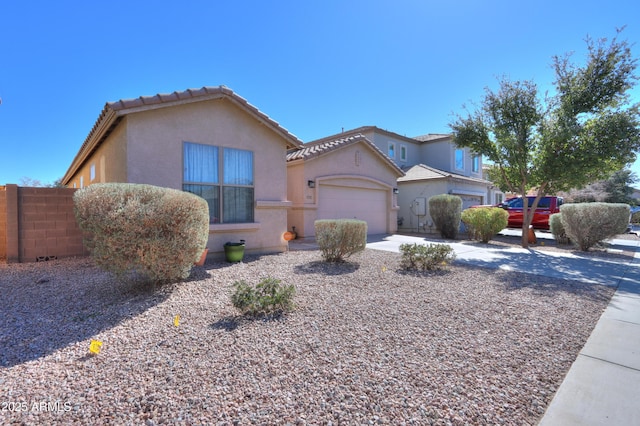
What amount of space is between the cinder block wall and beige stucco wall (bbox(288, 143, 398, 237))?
23.0 ft

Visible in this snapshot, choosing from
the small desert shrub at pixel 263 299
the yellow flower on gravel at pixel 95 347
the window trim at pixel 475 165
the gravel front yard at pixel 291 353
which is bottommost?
the gravel front yard at pixel 291 353

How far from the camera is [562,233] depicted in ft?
38.0

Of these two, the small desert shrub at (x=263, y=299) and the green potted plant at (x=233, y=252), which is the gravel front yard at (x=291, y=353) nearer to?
the small desert shrub at (x=263, y=299)

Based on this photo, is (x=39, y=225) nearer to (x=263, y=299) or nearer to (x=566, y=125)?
(x=263, y=299)

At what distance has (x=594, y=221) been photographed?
9.53 meters

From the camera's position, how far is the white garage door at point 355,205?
1259 centimetres

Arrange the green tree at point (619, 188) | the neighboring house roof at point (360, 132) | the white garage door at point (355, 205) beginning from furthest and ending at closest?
1. the green tree at point (619, 188)
2. the neighboring house roof at point (360, 132)
3. the white garage door at point (355, 205)

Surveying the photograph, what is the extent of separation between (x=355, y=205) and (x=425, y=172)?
23.0ft

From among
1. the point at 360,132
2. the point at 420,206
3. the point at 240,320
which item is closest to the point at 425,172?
the point at 420,206

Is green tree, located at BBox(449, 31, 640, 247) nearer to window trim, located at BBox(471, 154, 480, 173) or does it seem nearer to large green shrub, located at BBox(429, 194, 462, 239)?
large green shrub, located at BBox(429, 194, 462, 239)

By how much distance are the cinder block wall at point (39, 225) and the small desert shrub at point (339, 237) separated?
607 centimetres

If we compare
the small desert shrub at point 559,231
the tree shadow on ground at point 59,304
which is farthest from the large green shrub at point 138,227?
the small desert shrub at point 559,231

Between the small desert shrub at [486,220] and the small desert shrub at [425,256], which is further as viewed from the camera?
the small desert shrub at [486,220]

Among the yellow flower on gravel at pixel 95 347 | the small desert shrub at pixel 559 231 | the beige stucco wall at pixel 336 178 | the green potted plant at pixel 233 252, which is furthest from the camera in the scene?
the beige stucco wall at pixel 336 178
